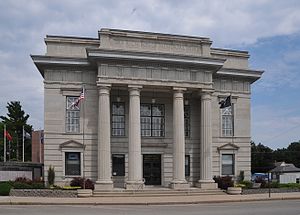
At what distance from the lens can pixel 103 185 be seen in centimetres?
3534

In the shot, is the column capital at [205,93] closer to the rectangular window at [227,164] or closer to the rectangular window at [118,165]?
the rectangular window at [227,164]

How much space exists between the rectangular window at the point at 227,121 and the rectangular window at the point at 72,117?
14346 mm

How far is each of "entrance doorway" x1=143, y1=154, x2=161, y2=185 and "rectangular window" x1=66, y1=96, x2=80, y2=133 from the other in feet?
23.2

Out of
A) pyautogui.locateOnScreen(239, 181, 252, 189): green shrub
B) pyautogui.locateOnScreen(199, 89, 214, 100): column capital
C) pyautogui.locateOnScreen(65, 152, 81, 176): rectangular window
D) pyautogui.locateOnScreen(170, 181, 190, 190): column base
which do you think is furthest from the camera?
pyautogui.locateOnScreen(199, 89, 214, 100): column capital

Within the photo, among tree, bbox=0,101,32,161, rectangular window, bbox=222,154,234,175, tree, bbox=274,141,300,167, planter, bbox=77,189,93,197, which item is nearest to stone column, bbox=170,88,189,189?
rectangular window, bbox=222,154,234,175

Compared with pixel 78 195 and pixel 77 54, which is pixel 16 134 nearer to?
pixel 77 54

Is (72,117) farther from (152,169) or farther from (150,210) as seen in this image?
(150,210)

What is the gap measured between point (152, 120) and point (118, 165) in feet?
17.7

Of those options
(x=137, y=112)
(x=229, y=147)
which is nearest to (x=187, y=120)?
(x=229, y=147)

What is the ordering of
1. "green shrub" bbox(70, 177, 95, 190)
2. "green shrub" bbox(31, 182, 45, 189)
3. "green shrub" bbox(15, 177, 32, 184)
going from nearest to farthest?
1. "green shrub" bbox(31, 182, 45, 189)
2. "green shrub" bbox(15, 177, 32, 184)
3. "green shrub" bbox(70, 177, 95, 190)

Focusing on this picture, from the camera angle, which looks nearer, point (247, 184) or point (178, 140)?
point (178, 140)

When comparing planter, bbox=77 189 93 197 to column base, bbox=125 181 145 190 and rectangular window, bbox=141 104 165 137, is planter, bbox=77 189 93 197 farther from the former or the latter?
rectangular window, bbox=141 104 165 137

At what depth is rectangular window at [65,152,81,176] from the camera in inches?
1476

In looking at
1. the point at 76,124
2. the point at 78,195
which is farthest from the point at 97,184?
the point at 76,124
